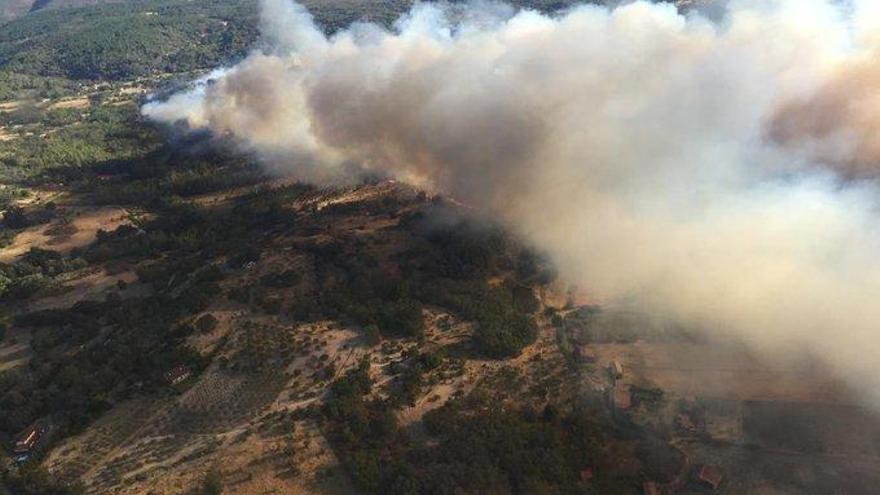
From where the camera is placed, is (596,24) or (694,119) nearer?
(694,119)

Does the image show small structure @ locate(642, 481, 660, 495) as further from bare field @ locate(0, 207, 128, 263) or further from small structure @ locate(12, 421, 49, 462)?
bare field @ locate(0, 207, 128, 263)

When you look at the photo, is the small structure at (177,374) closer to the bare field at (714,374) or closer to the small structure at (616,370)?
the bare field at (714,374)

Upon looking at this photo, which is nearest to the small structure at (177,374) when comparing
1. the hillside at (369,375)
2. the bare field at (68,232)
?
the hillside at (369,375)

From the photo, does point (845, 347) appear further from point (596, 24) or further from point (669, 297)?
point (596, 24)

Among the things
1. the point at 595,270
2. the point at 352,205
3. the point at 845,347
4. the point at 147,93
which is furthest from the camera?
the point at 147,93

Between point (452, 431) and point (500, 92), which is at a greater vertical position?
point (500, 92)

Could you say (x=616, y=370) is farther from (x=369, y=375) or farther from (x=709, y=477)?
(x=369, y=375)

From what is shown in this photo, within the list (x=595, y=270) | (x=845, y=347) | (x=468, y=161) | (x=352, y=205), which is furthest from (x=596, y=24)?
(x=845, y=347)
